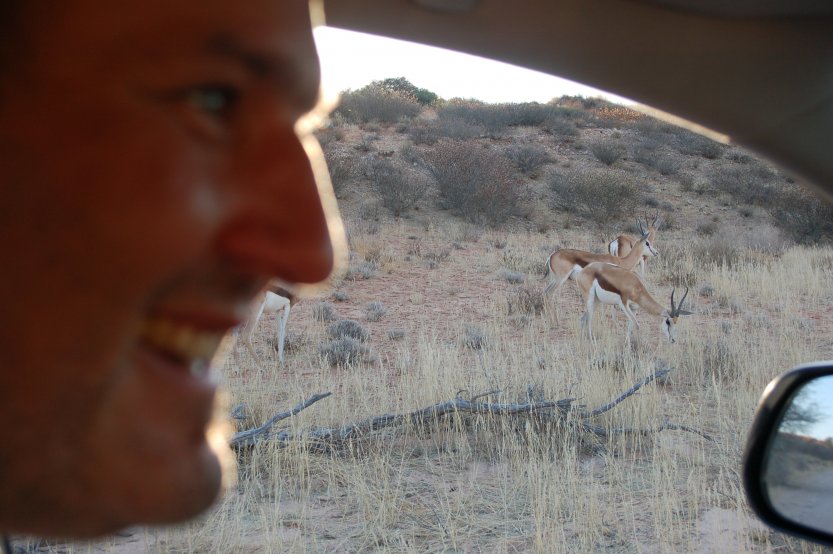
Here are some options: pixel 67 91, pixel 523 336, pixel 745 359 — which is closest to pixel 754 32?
pixel 67 91

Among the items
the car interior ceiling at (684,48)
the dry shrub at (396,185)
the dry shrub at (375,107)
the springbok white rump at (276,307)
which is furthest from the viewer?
the dry shrub at (375,107)

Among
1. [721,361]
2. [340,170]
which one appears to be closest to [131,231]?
[721,361]

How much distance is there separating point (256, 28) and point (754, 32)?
1.34 m

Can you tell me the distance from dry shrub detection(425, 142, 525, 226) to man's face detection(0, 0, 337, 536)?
21.3m

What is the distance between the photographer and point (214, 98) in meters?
0.54

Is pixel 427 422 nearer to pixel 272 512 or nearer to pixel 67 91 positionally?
pixel 272 512

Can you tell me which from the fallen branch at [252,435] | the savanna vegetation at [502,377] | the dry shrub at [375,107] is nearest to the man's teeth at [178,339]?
the savanna vegetation at [502,377]

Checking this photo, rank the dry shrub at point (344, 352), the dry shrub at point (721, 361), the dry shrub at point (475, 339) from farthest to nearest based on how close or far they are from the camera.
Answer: the dry shrub at point (475, 339) → the dry shrub at point (344, 352) → the dry shrub at point (721, 361)

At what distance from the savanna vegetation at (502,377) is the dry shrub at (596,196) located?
7 cm

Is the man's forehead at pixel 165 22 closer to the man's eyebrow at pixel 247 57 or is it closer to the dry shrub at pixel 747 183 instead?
the man's eyebrow at pixel 247 57

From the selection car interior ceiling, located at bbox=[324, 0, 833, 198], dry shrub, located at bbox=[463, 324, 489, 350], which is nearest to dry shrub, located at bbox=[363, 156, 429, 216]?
dry shrub, located at bbox=[463, 324, 489, 350]

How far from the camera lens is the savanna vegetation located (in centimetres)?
415

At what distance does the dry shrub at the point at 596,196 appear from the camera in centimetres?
2381

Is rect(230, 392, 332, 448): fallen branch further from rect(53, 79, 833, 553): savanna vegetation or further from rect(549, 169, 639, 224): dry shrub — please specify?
rect(549, 169, 639, 224): dry shrub
